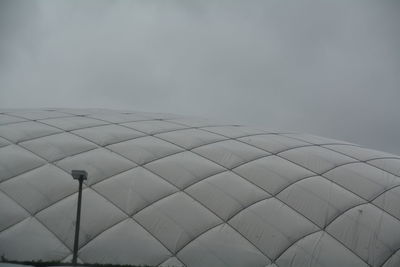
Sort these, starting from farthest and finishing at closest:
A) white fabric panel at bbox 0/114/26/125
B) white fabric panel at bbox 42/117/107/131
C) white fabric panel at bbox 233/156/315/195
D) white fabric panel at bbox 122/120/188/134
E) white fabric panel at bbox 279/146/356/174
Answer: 1. white fabric panel at bbox 0/114/26/125
2. white fabric panel at bbox 122/120/188/134
3. white fabric panel at bbox 42/117/107/131
4. white fabric panel at bbox 279/146/356/174
5. white fabric panel at bbox 233/156/315/195

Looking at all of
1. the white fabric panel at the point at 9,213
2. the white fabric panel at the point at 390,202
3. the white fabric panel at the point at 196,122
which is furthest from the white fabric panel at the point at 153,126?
the white fabric panel at the point at 390,202

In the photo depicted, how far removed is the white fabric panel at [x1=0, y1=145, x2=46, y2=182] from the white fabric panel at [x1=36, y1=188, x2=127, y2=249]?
243 cm

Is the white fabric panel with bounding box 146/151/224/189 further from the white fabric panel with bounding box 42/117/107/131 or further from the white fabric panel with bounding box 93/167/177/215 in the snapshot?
the white fabric panel with bounding box 42/117/107/131

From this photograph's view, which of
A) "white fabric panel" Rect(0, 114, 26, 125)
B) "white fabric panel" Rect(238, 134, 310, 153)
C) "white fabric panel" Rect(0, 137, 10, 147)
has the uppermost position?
"white fabric panel" Rect(238, 134, 310, 153)

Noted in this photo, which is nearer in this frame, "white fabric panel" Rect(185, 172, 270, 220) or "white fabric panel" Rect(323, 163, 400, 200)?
"white fabric panel" Rect(185, 172, 270, 220)

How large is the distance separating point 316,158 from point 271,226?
5314 mm

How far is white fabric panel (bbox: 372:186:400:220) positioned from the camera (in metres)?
15.9

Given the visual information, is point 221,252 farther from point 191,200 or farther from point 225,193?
point 225,193

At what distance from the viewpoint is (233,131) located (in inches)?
869

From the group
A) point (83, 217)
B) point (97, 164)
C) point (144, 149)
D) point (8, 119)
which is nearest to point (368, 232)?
point (144, 149)

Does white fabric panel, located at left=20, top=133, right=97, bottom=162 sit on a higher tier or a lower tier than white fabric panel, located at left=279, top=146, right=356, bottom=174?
lower

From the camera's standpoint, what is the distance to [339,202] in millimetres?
15867

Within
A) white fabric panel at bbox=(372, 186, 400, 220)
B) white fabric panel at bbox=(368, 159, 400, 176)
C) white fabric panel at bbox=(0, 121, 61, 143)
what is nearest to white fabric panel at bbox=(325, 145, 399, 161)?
white fabric panel at bbox=(368, 159, 400, 176)

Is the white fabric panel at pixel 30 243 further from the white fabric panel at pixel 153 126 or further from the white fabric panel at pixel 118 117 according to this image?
the white fabric panel at pixel 118 117
